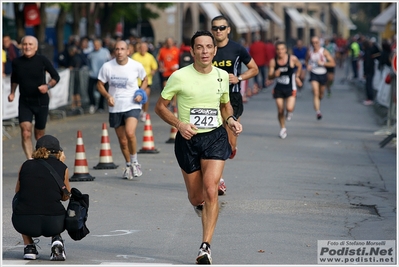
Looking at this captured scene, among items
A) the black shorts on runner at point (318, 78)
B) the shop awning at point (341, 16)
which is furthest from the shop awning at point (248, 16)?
the black shorts on runner at point (318, 78)

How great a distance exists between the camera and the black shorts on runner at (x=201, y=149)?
7.74 m

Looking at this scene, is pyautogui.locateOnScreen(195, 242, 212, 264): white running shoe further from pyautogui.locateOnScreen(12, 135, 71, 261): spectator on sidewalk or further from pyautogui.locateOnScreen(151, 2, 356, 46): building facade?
pyautogui.locateOnScreen(151, 2, 356, 46): building facade

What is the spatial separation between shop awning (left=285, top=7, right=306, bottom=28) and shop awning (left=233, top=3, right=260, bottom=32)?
15.0 meters

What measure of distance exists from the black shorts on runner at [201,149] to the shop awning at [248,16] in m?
54.7

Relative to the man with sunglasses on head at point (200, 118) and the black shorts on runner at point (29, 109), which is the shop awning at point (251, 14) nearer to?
the black shorts on runner at point (29, 109)

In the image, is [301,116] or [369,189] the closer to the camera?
[369,189]

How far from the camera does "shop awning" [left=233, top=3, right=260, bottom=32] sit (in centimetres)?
6388

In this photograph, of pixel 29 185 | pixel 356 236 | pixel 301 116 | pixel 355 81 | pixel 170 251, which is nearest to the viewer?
pixel 29 185

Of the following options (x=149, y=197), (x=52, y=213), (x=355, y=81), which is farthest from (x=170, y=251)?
(x=355, y=81)

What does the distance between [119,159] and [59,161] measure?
7015 mm

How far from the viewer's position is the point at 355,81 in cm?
4144

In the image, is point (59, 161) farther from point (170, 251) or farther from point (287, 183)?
point (287, 183)

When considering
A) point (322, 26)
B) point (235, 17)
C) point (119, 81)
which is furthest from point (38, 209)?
point (322, 26)

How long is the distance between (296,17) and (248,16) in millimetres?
19313
